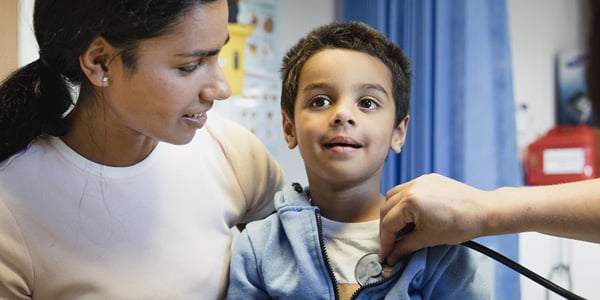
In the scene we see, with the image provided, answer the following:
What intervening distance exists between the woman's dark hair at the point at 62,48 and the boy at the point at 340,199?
1.03ft

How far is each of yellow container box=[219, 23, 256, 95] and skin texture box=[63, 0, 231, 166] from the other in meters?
1.46

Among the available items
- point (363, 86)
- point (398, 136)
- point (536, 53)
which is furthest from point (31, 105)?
point (536, 53)

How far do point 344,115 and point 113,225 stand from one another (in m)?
0.47

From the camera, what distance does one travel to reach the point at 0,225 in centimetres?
86

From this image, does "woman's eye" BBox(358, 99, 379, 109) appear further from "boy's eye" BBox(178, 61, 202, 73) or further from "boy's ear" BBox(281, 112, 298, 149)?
"boy's eye" BBox(178, 61, 202, 73)

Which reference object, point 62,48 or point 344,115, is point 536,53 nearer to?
point 344,115

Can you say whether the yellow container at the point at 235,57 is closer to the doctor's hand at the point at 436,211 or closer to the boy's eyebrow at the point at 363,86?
the boy's eyebrow at the point at 363,86

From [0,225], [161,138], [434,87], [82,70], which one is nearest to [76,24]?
[82,70]

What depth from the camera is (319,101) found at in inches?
40.9

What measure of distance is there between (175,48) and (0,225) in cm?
41

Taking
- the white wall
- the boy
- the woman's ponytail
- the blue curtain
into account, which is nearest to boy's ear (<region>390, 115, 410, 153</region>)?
→ the boy

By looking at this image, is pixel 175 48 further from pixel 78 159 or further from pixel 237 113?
pixel 237 113

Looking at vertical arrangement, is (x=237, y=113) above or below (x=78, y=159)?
above

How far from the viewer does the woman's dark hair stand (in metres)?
0.84
